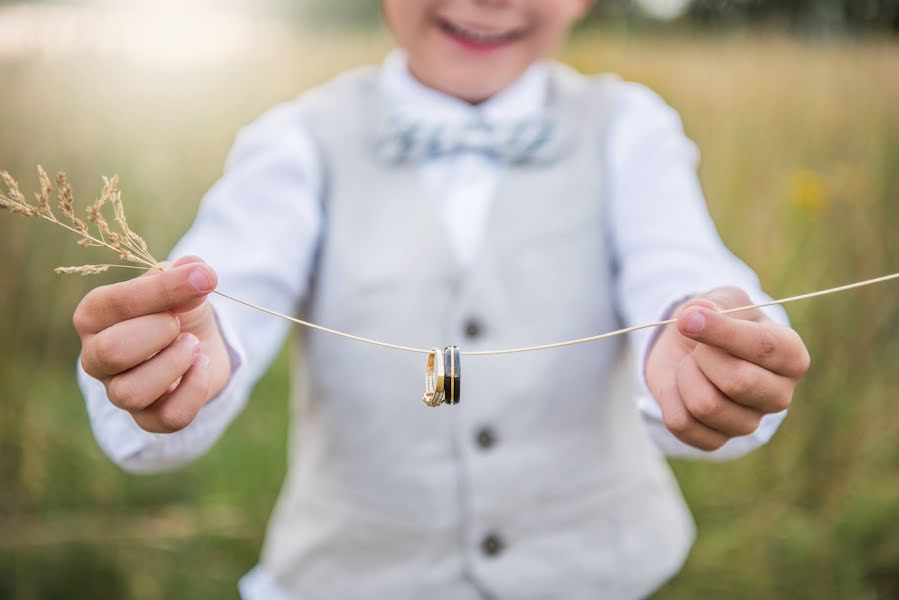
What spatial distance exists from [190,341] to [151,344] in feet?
0.17

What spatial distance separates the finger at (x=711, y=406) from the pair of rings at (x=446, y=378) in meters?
0.22

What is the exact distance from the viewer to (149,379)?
2.63ft

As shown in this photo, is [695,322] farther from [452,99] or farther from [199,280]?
[452,99]

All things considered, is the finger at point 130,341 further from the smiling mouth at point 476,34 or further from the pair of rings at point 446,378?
the smiling mouth at point 476,34

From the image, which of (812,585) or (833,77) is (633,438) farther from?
(833,77)

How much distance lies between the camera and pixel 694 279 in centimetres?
103

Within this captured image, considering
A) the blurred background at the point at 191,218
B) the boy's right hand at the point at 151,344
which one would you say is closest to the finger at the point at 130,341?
the boy's right hand at the point at 151,344

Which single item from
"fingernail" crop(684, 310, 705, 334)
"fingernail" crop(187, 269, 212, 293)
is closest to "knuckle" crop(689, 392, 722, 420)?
"fingernail" crop(684, 310, 705, 334)

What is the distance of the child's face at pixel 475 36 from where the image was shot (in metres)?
1.17

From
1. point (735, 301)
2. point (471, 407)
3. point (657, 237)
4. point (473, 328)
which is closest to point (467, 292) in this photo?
point (473, 328)

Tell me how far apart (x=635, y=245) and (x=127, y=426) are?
67 cm

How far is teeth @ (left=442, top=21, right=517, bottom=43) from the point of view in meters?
1.18

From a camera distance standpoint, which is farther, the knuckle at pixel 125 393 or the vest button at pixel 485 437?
the vest button at pixel 485 437

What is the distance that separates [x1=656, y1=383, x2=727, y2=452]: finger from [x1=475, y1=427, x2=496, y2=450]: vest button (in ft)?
1.11
